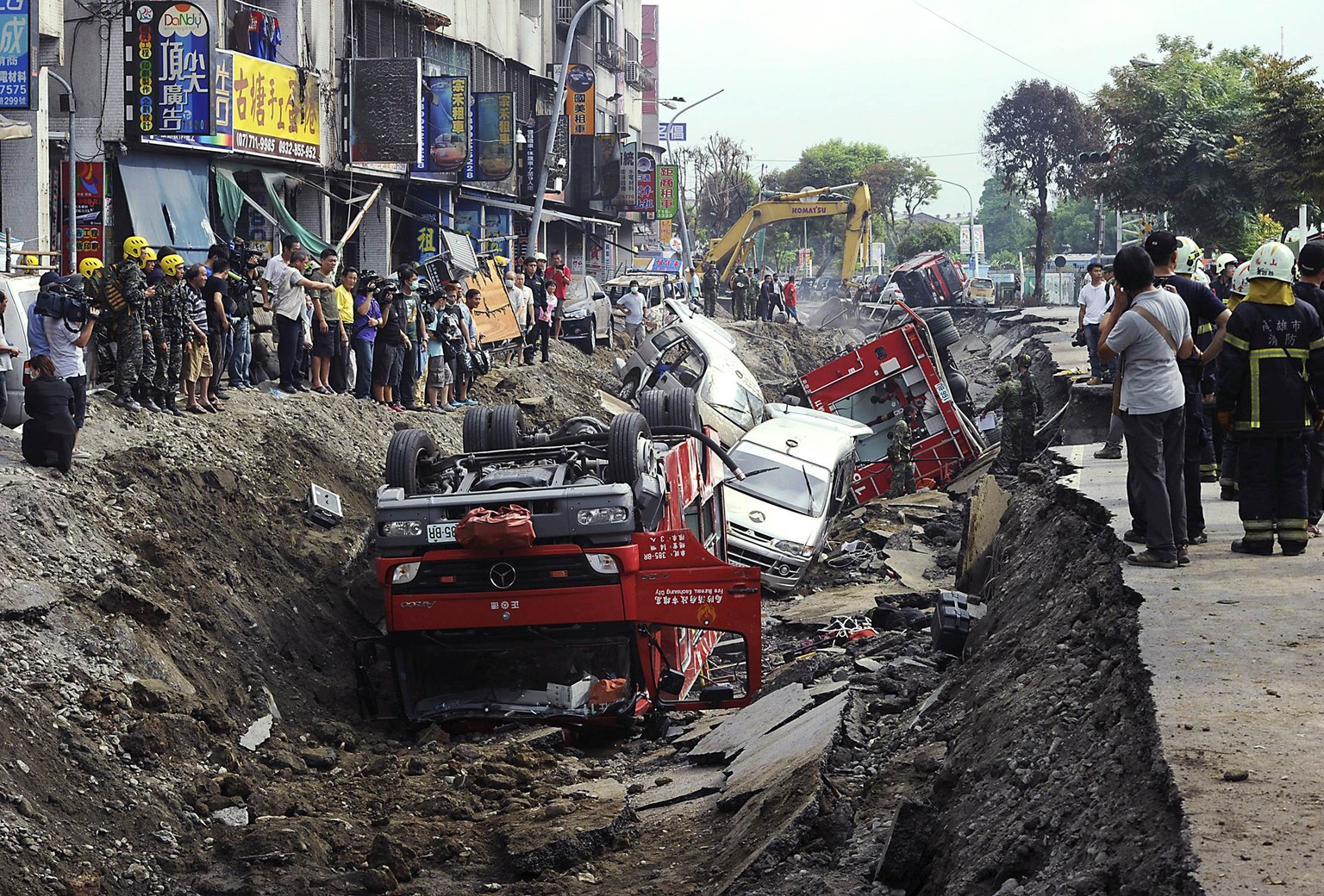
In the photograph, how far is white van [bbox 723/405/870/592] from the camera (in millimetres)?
16625

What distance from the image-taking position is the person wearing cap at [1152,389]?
8.38 metres

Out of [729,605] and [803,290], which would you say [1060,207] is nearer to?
[803,290]

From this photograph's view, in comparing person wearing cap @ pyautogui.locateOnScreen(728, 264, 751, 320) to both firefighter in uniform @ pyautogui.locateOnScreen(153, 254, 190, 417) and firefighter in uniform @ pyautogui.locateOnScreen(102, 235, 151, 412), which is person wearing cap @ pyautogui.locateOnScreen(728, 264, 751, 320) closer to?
firefighter in uniform @ pyautogui.locateOnScreen(153, 254, 190, 417)

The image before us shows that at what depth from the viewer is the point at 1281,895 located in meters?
4.01

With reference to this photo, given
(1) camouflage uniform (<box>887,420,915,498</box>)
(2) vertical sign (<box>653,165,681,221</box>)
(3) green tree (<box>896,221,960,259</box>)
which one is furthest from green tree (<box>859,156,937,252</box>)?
(1) camouflage uniform (<box>887,420,915,498</box>)

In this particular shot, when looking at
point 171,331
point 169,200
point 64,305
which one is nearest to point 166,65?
point 169,200

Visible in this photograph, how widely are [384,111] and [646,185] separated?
91.2 feet

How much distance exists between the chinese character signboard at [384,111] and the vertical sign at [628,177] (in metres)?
24.5

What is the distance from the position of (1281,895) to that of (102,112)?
20211 millimetres

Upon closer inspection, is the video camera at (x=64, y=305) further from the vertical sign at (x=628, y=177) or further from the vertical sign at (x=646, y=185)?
the vertical sign at (x=646, y=185)

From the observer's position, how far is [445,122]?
30953 millimetres

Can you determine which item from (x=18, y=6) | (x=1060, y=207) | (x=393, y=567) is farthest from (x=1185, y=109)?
(x=1060, y=207)

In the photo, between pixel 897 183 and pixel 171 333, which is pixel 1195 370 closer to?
pixel 171 333

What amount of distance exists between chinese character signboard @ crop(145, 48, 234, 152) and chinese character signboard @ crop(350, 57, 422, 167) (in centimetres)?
605
